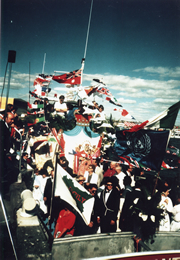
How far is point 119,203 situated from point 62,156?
1898mm

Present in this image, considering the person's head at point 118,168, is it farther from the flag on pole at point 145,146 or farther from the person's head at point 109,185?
the flag on pole at point 145,146

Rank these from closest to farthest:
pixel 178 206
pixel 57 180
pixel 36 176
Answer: pixel 57 180 < pixel 178 206 < pixel 36 176

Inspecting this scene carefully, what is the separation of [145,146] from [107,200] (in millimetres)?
1451

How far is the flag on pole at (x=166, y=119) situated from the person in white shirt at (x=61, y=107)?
2.70 meters

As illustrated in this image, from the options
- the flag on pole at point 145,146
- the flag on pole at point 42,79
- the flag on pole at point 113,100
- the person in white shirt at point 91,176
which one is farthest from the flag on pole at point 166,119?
the flag on pole at point 42,79

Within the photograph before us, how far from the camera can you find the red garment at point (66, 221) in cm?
390

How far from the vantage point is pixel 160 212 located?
3904mm

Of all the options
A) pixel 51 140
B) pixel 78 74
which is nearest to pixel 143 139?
pixel 51 140

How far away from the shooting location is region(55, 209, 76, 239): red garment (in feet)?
12.8

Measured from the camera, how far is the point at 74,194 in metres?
3.58

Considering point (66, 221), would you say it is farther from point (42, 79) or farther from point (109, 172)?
point (42, 79)

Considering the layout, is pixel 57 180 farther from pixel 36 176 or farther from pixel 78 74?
pixel 78 74

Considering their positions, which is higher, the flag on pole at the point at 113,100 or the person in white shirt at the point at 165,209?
the flag on pole at the point at 113,100

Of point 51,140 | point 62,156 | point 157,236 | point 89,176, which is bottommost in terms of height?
point 157,236
